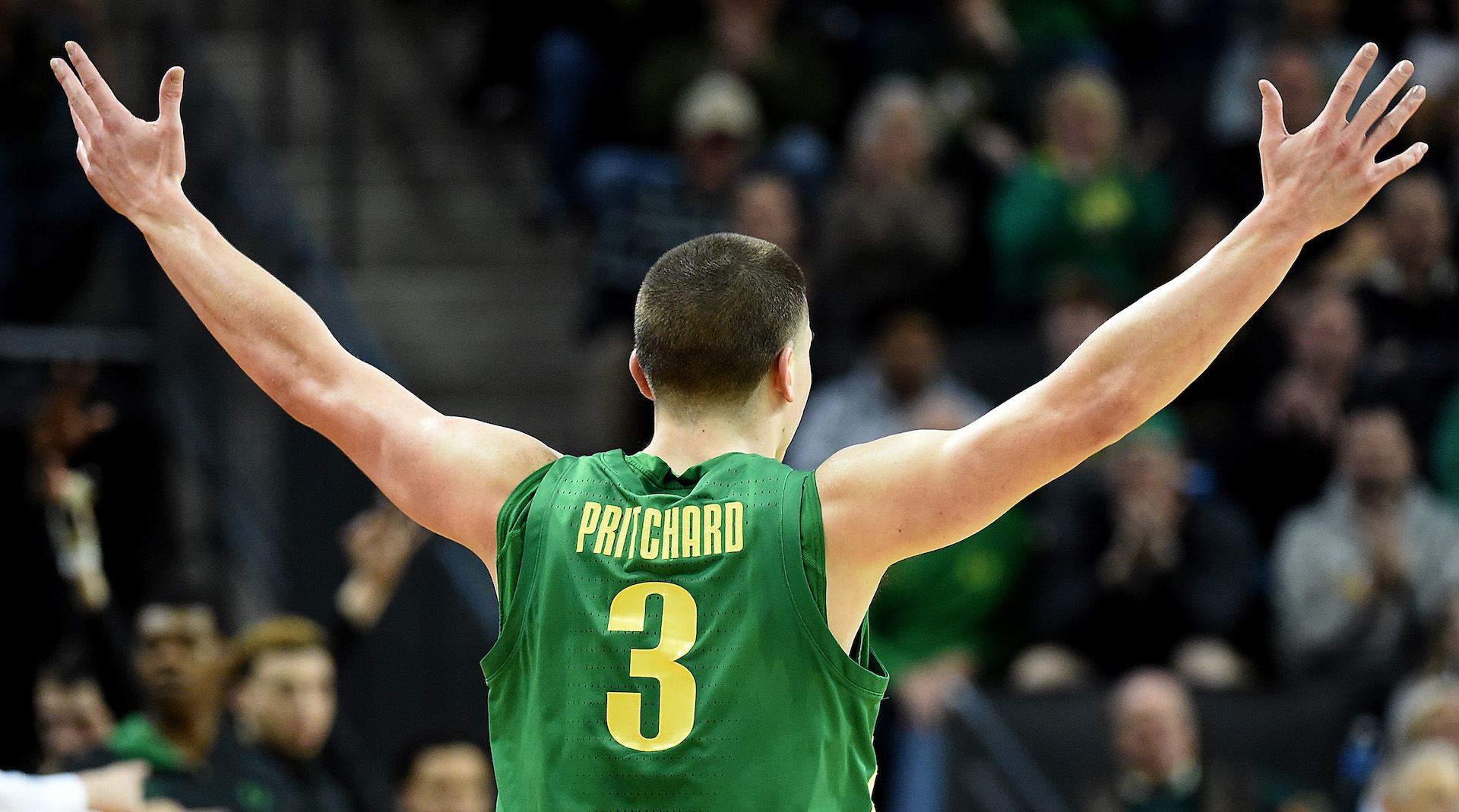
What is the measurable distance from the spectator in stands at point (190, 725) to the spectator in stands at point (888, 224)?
4156 millimetres

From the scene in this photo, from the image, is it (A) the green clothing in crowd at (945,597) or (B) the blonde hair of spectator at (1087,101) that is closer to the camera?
(A) the green clothing in crowd at (945,597)

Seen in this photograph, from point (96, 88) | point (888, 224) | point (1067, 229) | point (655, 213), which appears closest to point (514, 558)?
point (96, 88)

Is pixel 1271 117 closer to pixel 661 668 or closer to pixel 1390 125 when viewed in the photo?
pixel 1390 125

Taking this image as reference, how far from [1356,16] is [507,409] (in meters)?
5.96

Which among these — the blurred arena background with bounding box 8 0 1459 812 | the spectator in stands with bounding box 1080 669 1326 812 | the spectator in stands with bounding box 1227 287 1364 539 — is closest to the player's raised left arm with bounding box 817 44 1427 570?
the blurred arena background with bounding box 8 0 1459 812

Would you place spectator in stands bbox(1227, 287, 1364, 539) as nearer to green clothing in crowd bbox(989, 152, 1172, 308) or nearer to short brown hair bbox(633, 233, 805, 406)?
green clothing in crowd bbox(989, 152, 1172, 308)

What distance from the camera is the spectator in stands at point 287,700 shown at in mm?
7734

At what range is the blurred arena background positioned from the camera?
28.8ft

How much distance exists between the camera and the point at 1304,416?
1003 centimetres

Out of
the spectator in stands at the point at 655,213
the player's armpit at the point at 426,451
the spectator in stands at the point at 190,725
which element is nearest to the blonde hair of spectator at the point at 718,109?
the spectator in stands at the point at 655,213

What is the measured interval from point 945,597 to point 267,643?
11.2 ft

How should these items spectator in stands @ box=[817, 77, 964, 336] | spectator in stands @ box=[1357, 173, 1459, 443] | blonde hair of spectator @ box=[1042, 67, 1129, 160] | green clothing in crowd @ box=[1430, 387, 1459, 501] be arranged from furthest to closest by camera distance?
blonde hair of spectator @ box=[1042, 67, 1129, 160]
spectator in stands @ box=[817, 77, 964, 336]
spectator in stands @ box=[1357, 173, 1459, 443]
green clothing in crowd @ box=[1430, 387, 1459, 501]

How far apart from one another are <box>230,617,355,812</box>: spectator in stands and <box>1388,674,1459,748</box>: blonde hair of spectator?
16.1 ft

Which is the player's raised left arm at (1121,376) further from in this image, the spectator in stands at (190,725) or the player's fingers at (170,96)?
the spectator in stands at (190,725)
